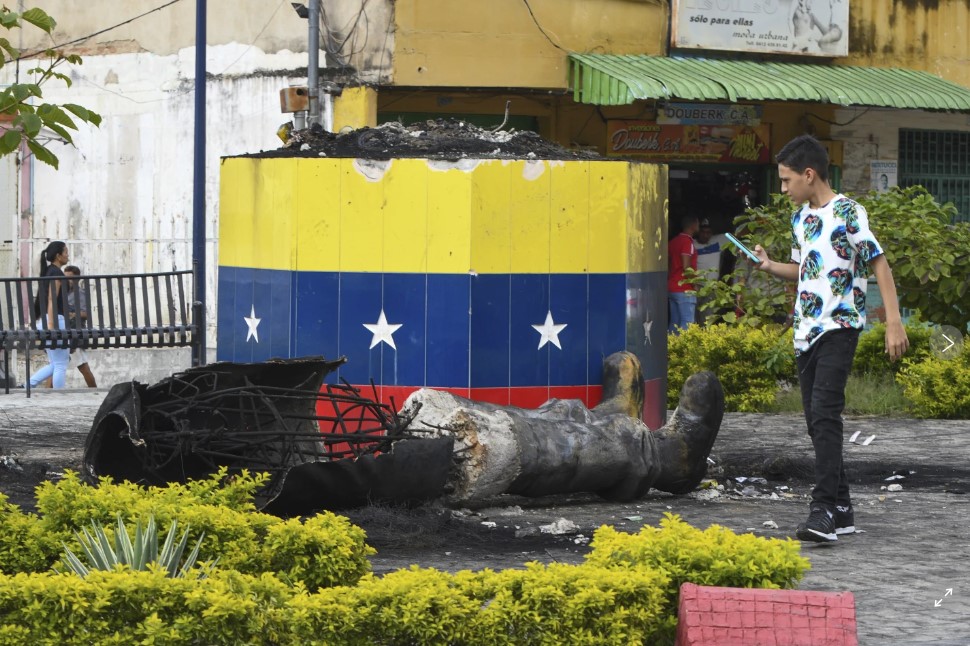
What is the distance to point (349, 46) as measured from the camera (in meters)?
17.2

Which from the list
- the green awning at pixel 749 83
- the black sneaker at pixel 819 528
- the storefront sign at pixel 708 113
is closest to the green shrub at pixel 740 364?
the green awning at pixel 749 83

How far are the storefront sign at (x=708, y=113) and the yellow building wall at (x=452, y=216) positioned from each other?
10.4 metres

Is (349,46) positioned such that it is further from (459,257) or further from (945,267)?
(459,257)

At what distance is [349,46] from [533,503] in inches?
397

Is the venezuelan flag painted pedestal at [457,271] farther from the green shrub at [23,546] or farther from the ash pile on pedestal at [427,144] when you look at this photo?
the green shrub at [23,546]

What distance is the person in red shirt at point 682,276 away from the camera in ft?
56.2

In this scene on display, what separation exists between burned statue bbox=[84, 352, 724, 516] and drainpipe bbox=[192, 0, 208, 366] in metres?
6.24

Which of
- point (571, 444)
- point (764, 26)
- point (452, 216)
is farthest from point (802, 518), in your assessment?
point (764, 26)

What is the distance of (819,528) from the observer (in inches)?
269

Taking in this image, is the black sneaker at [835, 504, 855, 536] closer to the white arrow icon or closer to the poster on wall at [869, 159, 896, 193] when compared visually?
the white arrow icon

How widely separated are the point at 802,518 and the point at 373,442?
2.07 meters

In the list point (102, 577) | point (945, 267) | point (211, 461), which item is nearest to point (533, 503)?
point (211, 461)

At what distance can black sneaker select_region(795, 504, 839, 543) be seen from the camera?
6.83 metres

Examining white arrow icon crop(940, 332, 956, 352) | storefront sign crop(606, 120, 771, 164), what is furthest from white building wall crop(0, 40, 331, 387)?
white arrow icon crop(940, 332, 956, 352)
